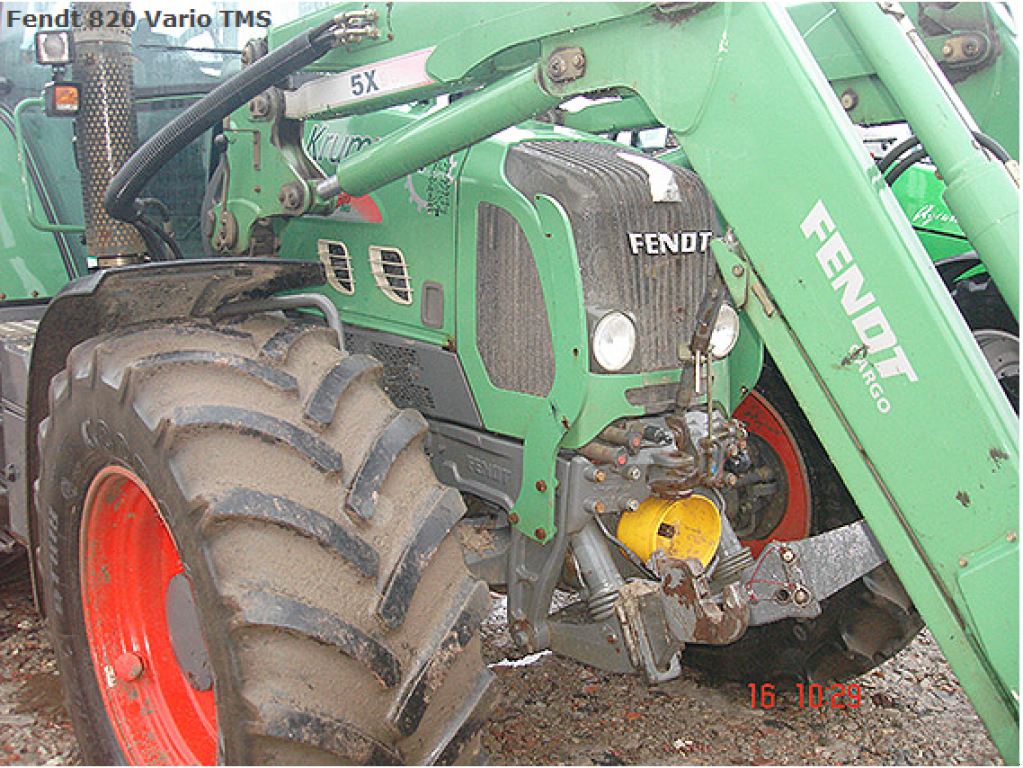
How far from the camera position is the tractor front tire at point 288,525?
183 centimetres

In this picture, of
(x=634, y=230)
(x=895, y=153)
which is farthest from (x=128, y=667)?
(x=895, y=153)

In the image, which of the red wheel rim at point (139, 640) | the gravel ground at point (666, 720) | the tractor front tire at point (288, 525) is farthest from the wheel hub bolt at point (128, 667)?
the gravel ground at point (666, 720)

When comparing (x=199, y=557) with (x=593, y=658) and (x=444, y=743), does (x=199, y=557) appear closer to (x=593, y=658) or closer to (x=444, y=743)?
(x=444, y=743)

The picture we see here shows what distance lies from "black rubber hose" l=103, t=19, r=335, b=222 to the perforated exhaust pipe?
84 mm

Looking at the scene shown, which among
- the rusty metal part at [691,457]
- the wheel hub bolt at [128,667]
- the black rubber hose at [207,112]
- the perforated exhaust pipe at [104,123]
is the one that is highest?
the perforated exhaust pipe at [104,123]

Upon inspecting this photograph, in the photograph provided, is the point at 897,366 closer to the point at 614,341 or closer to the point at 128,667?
the point at 614,341

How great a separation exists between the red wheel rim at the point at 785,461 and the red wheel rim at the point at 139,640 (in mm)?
1881

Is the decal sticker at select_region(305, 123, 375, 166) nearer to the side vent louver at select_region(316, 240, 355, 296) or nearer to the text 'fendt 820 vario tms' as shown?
the text 'fendt 820 vario tms'

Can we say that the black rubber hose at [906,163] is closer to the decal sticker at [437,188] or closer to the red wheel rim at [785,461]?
the red wheel rim at [785,461]

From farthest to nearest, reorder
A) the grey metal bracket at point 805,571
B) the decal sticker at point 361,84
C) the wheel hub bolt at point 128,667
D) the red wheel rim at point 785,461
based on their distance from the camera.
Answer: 1. the red wheel rim at point 785,461
2. the wheel hub bolt at point 128,667
3. the decal sticker at point 361,84
4. the grey metal bracket at point 805,571

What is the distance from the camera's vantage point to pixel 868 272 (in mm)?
1781

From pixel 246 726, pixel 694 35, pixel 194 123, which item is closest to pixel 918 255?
pixel 694 35

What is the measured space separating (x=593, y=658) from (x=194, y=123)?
172 centimetres
